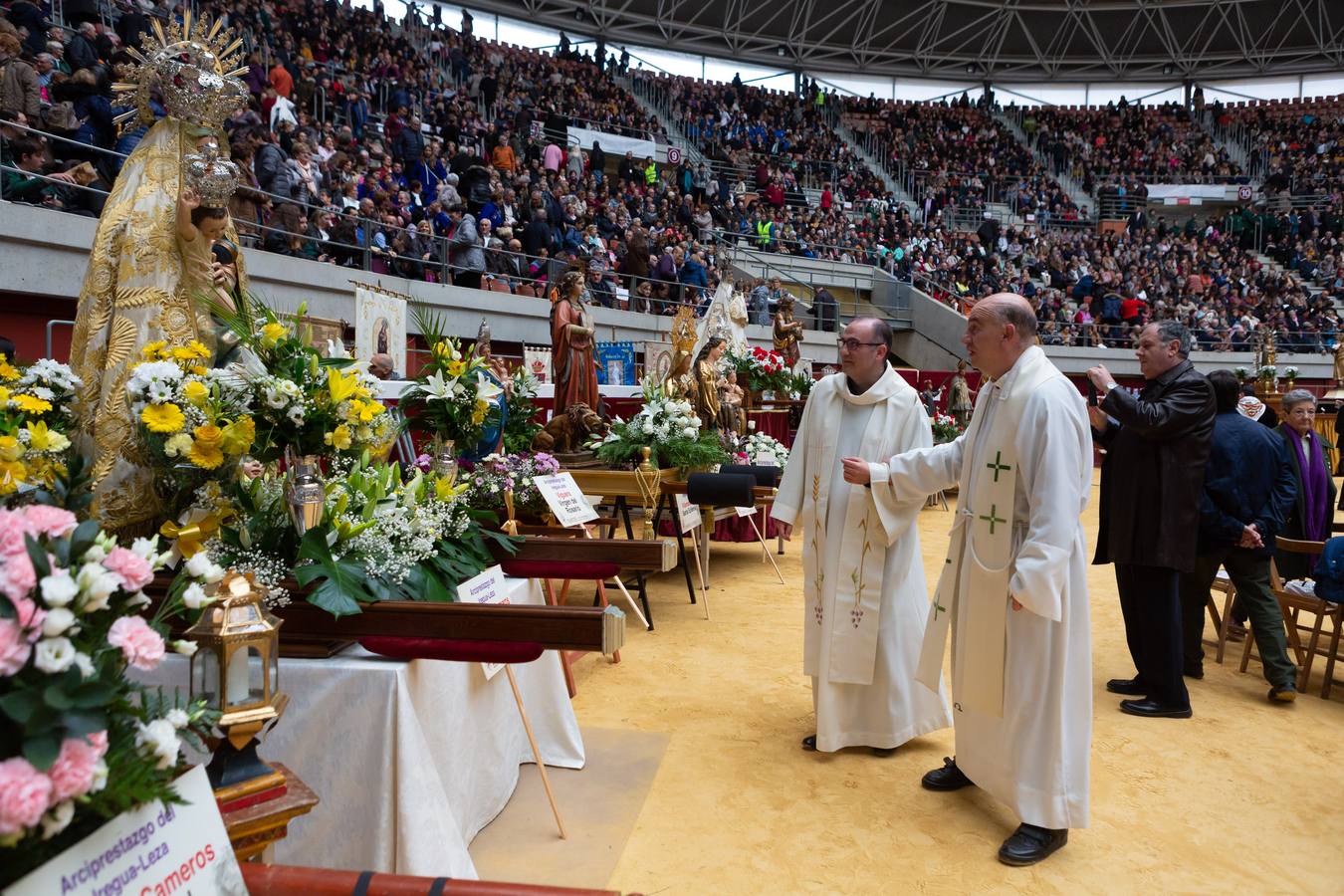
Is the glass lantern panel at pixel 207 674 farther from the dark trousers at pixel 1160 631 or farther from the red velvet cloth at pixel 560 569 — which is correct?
the dark trousers at pixel 1160 631

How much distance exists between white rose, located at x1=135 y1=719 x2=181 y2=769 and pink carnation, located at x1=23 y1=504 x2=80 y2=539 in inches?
11.5

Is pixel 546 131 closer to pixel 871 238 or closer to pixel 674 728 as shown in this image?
pixel 871 238

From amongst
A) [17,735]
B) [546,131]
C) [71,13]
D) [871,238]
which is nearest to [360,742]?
[17,735]

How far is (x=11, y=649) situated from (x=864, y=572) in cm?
364

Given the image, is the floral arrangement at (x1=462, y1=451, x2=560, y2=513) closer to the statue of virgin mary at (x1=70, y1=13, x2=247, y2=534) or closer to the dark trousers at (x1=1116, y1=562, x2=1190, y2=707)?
the statue of virgin mary at (x1=70, y1=13, x2=247, y2=534)

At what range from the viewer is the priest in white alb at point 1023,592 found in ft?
10.8

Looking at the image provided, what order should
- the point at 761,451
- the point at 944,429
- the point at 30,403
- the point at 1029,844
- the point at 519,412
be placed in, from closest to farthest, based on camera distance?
1. the point at 30,403
2. the point at 1029,844
3. the point at 519,412
4. the point at 761,451
5. the point at 944,429

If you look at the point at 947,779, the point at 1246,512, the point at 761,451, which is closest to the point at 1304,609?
the point at 1246,512

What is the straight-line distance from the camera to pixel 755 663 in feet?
18.9

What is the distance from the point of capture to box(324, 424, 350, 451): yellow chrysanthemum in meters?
2.77

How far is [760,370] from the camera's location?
11070mm

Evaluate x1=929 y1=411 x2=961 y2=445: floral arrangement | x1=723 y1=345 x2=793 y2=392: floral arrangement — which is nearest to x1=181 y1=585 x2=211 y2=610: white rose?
x1=723 y1=345 x2=793 y2=392: floral arrangement

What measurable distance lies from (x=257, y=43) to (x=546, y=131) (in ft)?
28.1

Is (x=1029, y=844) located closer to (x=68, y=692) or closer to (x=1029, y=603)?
(x=1029, y=603)
